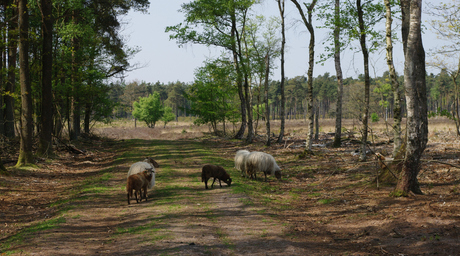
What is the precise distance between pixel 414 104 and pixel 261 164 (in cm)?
727

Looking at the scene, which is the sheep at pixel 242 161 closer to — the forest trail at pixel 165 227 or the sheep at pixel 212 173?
the sheep at pixel 212 173

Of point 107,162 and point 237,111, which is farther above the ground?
point 237,111

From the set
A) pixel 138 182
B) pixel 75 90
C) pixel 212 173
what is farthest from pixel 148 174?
pixel 75 90

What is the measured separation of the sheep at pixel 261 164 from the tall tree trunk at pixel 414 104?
647 centimetres

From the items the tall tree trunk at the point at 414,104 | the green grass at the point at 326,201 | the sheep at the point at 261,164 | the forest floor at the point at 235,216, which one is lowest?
the green grass at the point at 326,201

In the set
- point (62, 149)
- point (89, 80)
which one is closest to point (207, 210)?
point (62, 149)

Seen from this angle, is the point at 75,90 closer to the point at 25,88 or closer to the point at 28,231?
the point at 25,88

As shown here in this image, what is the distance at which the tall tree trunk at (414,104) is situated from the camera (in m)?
9.26

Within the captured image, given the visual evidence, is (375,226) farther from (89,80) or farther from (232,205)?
(89,80)

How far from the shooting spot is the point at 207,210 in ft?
33.1

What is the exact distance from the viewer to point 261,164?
15.4m

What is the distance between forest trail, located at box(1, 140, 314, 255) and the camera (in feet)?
23.2

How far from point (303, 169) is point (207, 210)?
8.47m

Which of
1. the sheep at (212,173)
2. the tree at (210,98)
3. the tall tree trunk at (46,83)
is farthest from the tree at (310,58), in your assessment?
the tree at (210,98)
